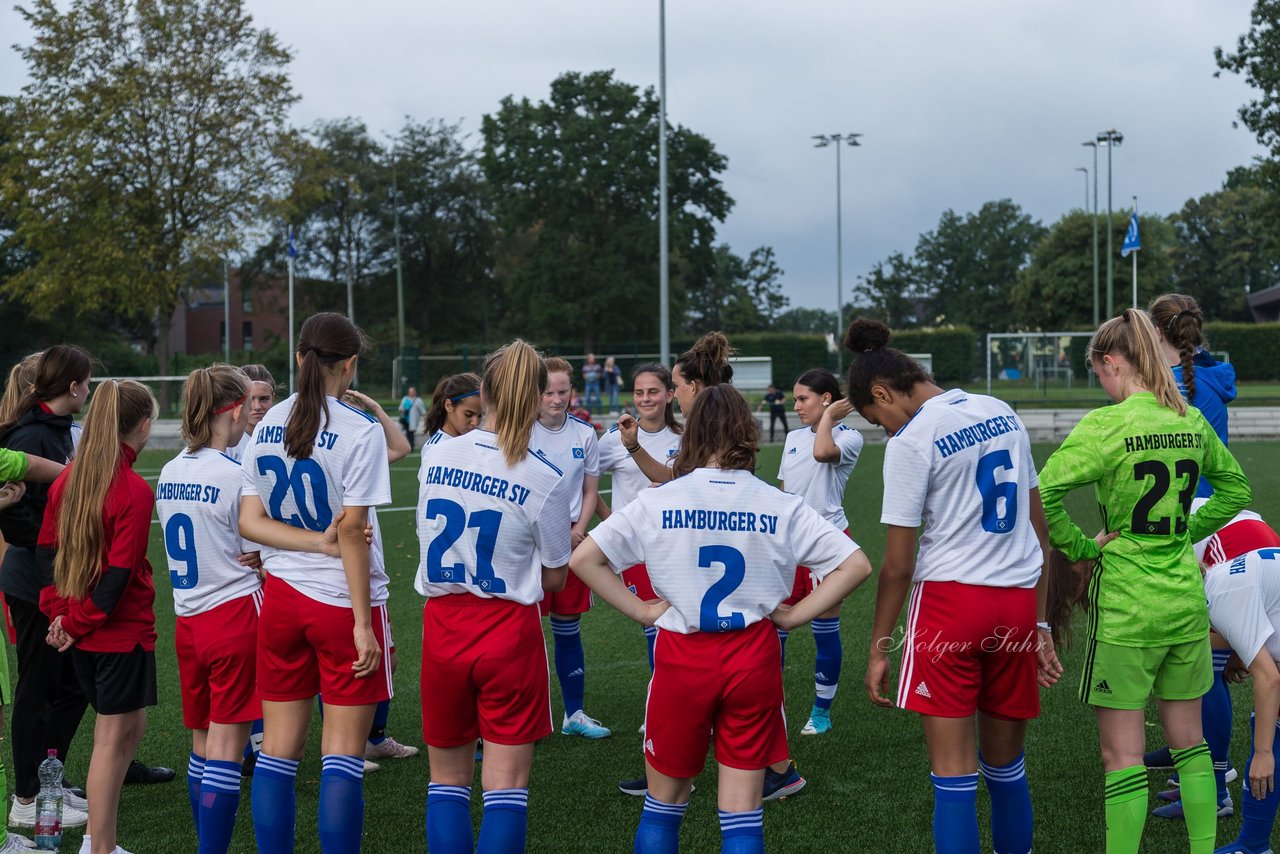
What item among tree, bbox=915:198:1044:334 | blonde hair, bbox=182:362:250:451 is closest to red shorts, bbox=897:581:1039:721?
blonde hair, bbox=182:362:250:451

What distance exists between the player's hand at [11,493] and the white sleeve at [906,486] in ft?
11.3

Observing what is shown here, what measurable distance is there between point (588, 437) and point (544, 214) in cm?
5361

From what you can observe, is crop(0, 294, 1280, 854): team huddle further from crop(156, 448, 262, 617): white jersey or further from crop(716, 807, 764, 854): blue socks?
crop(156, 448, 262, 617): white jersey

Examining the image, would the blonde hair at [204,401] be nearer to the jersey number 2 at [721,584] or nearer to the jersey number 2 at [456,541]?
the jersey number 2 at [456,541]

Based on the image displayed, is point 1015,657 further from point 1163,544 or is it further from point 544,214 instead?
point 544,214

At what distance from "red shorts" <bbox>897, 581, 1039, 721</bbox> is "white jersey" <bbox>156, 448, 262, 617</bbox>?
2.45 m

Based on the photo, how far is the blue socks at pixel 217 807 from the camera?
4.04 m

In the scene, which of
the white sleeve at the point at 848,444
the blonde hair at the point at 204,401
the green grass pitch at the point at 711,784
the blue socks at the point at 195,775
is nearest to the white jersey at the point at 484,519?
the blonde hair at the point at 204,401

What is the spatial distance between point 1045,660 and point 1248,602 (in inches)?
30.5

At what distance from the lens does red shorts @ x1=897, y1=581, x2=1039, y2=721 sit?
3715mm

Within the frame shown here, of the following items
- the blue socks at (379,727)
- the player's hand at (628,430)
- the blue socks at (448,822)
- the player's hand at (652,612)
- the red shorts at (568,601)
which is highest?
the player's hand at (628,430)

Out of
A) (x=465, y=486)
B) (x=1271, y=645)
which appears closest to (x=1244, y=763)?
(x=1271, y=645)

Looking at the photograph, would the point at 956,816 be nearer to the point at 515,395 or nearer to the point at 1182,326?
the point at 515,395

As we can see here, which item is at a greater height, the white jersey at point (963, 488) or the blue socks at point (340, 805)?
the white jersey at point (963, 488)
